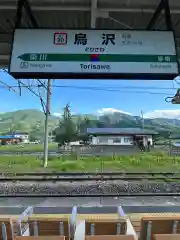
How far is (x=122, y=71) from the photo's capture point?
442 centimetres

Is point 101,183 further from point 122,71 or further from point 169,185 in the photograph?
point 122,71

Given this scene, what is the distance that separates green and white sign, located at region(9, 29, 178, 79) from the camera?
4.42 m

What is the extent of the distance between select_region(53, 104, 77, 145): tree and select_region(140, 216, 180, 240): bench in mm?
69688

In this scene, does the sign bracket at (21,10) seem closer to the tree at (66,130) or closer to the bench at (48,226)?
the bench at (48,226)

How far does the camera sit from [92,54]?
450 cm

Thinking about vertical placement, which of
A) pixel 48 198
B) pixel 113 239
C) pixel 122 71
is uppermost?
pixel 122 71

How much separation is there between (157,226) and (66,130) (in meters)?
74.9

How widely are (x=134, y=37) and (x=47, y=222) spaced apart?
284cm

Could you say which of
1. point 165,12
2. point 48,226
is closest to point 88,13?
point 165,12

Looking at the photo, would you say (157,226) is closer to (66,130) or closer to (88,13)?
(88,13)

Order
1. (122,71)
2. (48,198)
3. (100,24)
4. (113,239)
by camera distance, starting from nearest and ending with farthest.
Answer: (113,239) < (122,71) < (100,24) < (48,198)

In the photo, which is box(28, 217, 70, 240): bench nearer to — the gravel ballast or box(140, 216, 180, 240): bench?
box(140, 216, 180, 240): bench

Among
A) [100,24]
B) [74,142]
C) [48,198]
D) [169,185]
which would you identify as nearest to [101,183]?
[169,185]

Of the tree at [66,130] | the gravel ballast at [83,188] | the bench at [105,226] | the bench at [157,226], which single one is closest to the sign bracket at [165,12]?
the bench at [157,226]
